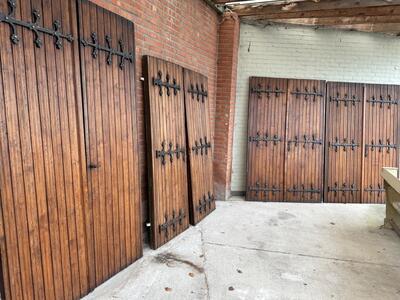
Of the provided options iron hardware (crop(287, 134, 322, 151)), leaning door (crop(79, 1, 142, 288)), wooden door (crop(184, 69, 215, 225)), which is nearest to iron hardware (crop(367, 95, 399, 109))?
iron hardware (crop(287, 134, 322, 151))

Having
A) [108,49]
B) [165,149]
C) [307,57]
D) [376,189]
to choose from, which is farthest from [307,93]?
[108,49]

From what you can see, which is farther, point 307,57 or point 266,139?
point 307,57

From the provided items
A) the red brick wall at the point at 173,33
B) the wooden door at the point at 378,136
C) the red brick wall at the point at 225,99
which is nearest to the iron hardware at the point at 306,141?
the wooden door at the point at 378,136

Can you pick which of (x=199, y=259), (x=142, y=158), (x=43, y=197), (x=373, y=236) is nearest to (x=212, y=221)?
(x=199, y=259)

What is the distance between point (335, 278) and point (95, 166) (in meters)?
2.32

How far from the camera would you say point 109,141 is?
98.4 inches

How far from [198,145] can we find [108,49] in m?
1.87

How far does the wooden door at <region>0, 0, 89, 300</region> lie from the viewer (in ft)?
5.64

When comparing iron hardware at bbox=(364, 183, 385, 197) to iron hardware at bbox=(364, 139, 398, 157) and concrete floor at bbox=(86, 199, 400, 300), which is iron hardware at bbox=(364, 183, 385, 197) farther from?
concrete floor at bbox=(86, 199, 400, 300)

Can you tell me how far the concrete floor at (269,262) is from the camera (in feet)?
8.11

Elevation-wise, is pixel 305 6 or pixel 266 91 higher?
pixel 305 6

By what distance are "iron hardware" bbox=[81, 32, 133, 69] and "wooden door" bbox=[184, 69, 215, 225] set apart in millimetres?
1167

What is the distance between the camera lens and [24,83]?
1794mm

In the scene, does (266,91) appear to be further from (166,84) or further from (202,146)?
(166,84)
